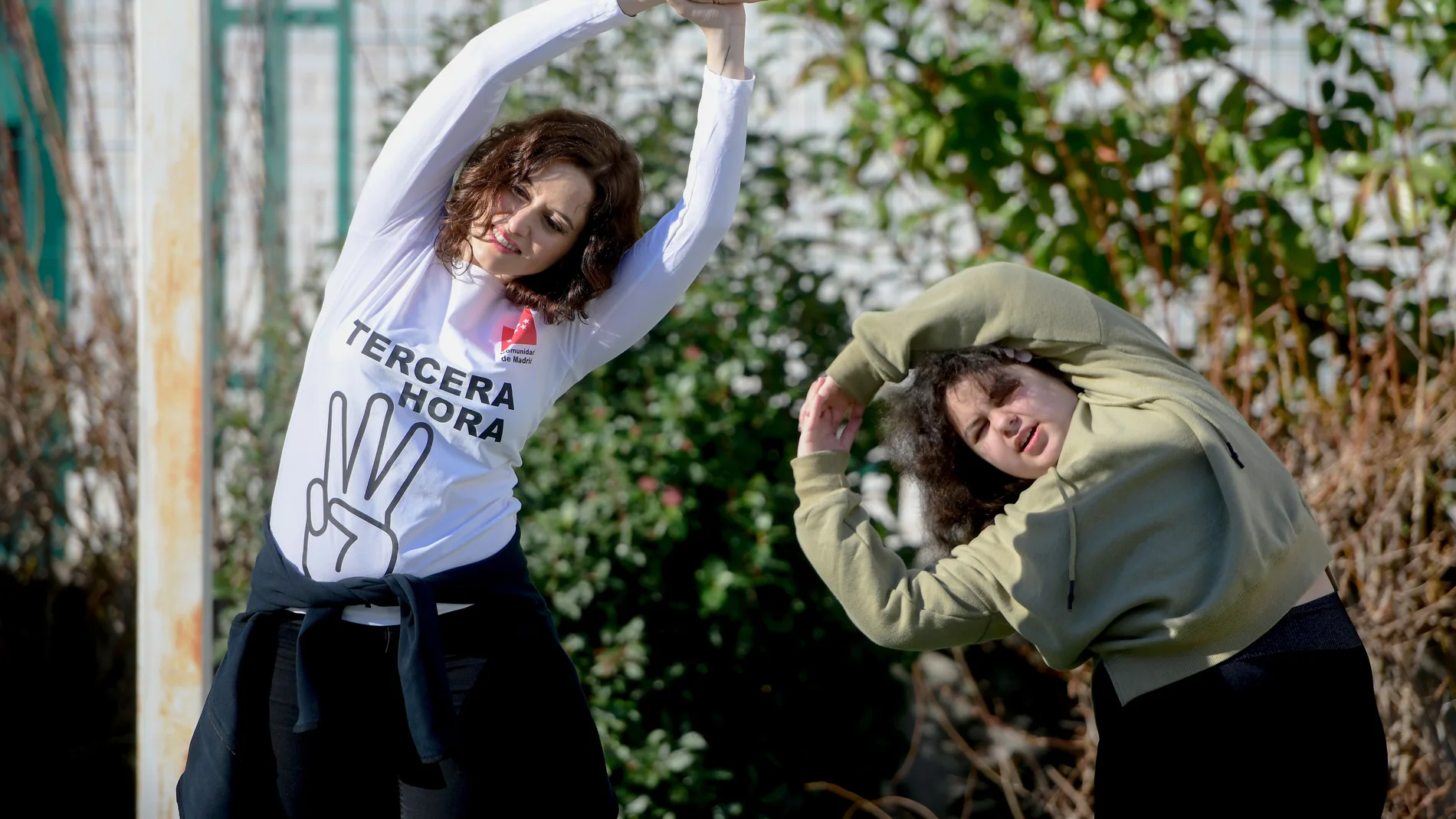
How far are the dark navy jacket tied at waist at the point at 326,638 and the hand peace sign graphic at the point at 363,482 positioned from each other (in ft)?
0.11

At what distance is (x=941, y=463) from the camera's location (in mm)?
2096

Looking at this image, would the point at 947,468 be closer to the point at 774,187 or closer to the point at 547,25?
the point at 547,25

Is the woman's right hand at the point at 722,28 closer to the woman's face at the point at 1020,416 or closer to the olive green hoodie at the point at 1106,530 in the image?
the olive green hoodie at the point at 1106,530

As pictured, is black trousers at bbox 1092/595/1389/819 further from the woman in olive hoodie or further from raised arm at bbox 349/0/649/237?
raised arm at bbox 349/0/649/237

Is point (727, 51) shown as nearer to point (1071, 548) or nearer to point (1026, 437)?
point (1026, 437)

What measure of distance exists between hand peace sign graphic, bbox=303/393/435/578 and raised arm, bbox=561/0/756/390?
0.30 m

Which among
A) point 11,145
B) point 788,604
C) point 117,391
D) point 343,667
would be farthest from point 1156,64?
point 11,145

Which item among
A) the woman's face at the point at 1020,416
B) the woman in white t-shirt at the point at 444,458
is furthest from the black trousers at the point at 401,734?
the woman's face at the point at 1020,416

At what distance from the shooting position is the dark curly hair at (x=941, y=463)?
6.70ft

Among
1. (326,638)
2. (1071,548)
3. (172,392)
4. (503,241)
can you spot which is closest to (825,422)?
(1071,548)

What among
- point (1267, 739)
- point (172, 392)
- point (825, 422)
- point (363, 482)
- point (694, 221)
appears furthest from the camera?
point (172, 392)

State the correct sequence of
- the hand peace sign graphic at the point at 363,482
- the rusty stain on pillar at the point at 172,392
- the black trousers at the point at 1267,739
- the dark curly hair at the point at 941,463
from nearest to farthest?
the black trousers at the point at 1267,739, the hand peace sign graphic at the point at 363,482, the dark curly hair at the point at 941,463, the rusty stain on pillar at the point at 172,392

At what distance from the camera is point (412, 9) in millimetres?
3836

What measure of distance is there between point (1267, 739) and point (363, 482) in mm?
1272
